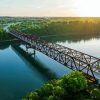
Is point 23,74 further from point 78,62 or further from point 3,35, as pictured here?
point 3,35

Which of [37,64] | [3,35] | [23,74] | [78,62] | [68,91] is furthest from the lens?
[3,35]

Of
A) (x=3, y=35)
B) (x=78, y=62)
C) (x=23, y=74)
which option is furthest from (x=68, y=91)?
(x=3, y=35)

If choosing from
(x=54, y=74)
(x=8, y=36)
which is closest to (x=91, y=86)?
(x=54, y=74)

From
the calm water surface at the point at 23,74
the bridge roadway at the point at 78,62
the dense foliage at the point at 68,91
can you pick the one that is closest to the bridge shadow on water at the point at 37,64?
the calm water surface at the point at 23,74

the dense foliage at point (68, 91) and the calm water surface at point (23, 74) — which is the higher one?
the dense foliage at point (68, 91)

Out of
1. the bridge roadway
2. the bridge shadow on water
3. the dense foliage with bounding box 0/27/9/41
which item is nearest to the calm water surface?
the bridge shadow on water

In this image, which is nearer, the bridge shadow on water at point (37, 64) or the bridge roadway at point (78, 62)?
the bridge roadway at point (78, 62)

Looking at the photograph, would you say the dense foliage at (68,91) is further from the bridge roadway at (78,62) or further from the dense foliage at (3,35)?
the dense foliage at (3,35)

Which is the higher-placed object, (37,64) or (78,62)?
(78,62)

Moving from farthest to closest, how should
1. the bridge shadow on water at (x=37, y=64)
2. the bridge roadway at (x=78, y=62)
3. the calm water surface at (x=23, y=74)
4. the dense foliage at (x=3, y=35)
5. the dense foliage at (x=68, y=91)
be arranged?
the dense foliage at (x=3, y=35) → the bridge shadow on water at (x=37, y=64) → the calm water surface at (x=23, y=74) → the bridge roadway at (x=78, y=62) → the dense foliage at (x=68, y=91)
